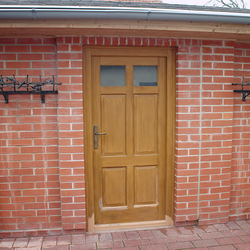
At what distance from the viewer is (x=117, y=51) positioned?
3.36 m

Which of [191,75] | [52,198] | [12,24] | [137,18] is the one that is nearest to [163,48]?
[191,75]

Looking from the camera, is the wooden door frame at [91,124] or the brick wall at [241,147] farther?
the brick wall at [241,147]

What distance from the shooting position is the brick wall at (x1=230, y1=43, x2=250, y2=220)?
142 inches

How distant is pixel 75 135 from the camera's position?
3285 millimetres

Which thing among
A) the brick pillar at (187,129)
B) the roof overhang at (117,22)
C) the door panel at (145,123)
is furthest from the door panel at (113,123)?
the roof overhang at (117,22)

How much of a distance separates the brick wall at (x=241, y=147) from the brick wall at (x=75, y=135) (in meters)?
0.01

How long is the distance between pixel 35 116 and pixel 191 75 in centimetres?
200

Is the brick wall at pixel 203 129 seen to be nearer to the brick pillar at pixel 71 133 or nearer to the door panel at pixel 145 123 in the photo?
the door panel at pixel 145 123

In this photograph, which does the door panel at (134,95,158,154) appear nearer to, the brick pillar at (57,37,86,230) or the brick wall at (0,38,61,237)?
the brick pillar at (57,37,86,230)

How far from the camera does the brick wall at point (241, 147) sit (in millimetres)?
3617

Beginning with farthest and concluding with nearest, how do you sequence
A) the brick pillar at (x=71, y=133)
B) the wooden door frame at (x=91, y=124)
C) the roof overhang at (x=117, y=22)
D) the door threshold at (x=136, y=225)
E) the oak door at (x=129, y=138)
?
the door threshold at (x=136, y=225)
the oak door at (x=129, y=138)
the wooden door frame at (x=91, y=124)
the brick pillar at (x=71, y=133)
the roof overhang at (x=117, y=22)

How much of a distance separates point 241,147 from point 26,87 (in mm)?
2901

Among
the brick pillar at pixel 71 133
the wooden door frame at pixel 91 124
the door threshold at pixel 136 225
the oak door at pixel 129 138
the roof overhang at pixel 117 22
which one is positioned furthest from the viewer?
the door threshold at pixel 136 225

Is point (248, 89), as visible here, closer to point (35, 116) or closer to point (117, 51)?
point (117, 51)
